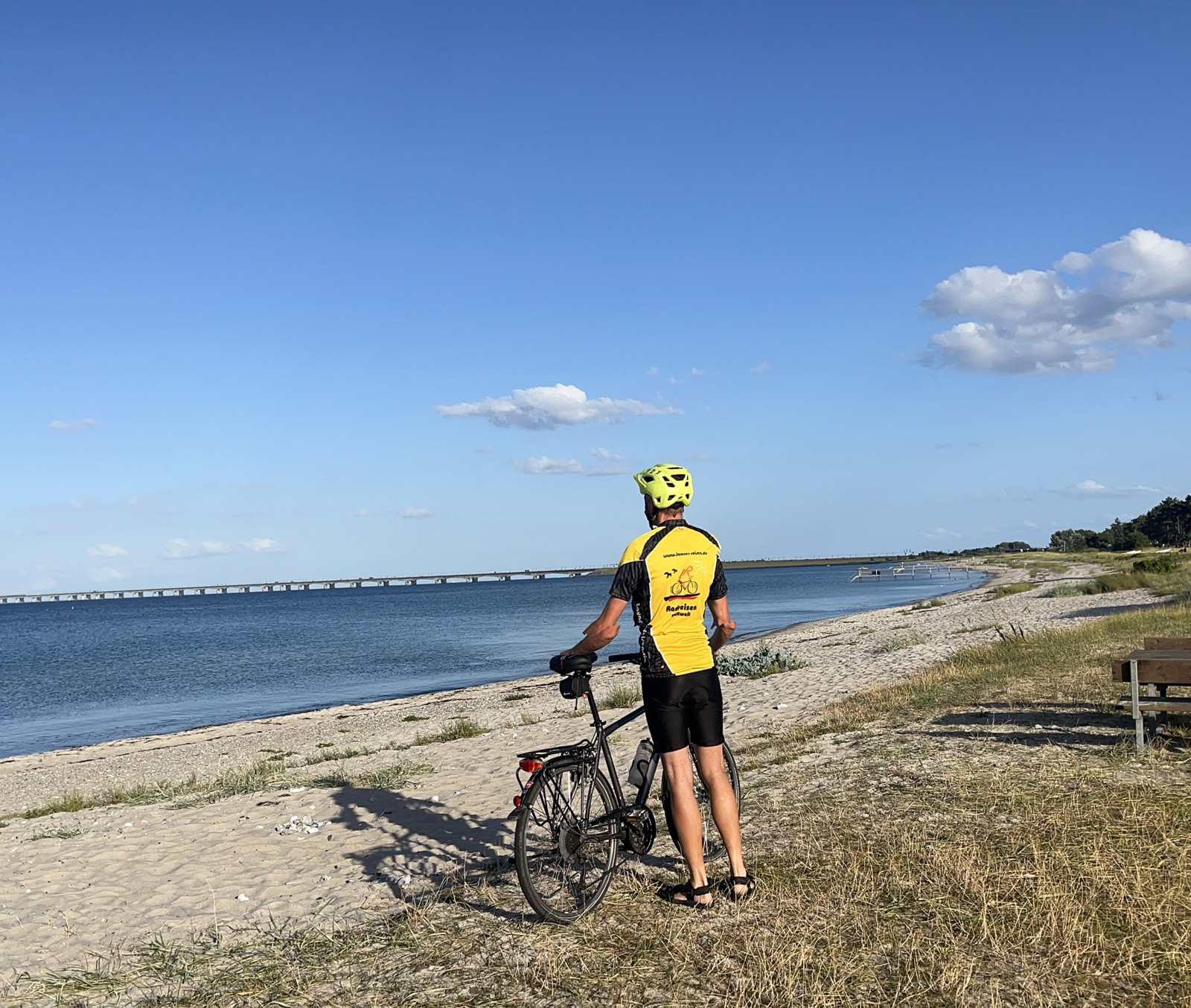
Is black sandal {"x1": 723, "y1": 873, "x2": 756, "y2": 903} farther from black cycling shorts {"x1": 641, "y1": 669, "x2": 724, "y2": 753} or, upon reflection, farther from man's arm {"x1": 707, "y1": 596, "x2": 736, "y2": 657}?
man's arm {"x1": 707, "y1": 596, "x2": 736, "y2": 657}

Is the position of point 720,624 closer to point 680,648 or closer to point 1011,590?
point 680,648

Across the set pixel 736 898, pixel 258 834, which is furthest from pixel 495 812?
pixel 736 898

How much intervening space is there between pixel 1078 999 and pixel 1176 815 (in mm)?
2509

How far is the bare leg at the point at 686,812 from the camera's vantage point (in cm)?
491

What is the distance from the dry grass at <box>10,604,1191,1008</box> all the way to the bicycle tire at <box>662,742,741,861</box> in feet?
0.83

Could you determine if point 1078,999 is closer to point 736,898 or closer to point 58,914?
point 736,898

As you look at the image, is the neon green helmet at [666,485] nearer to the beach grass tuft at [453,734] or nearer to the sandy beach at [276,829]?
the sandy beach at [276,829]

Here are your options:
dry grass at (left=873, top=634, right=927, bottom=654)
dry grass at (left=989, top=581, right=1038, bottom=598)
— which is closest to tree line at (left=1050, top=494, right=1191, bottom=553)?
dry grass at (left=989, top=581, right=1038, bottom=598)

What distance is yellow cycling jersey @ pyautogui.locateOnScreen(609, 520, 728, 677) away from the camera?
4.86 meters

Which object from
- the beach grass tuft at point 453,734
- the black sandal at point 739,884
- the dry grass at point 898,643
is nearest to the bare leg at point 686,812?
the black sandal at point 739,884

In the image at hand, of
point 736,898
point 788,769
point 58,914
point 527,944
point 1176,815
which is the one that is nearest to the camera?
point 527,944

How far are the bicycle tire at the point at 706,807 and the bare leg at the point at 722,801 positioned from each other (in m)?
0.05

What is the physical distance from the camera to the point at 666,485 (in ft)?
16.5

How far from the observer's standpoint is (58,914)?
21.7 feet
